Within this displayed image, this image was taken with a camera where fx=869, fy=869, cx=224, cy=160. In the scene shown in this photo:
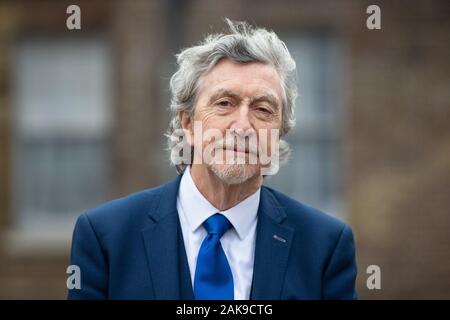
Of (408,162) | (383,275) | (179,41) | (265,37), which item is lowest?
(383,275)

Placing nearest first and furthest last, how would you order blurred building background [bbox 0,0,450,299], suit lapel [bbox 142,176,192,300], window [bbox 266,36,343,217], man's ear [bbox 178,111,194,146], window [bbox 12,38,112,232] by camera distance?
suit lapel [bbox 142,176,192,300]
man's ear [bbox 178,111,194,146]
blurred building background [bbox 0,0,450,299]
window [bbox 266,36,343,217]
window [bbox 12,38,112,232]

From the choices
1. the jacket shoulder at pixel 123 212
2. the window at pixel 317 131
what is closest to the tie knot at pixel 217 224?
the jacket shoulder at pixel 123 212

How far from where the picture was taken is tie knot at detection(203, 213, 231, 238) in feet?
11.0

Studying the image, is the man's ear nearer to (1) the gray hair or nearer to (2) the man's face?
(1) the gray hair

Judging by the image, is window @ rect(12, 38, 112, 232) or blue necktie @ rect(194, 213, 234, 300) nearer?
blue necktie @ rect(194, 213, 234, 300)

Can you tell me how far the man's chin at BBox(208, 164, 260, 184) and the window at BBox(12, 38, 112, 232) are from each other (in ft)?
21.2

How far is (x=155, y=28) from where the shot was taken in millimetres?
9430

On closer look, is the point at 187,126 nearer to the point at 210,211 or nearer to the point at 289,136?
the point at 210,211

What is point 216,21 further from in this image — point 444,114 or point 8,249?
point 8,249

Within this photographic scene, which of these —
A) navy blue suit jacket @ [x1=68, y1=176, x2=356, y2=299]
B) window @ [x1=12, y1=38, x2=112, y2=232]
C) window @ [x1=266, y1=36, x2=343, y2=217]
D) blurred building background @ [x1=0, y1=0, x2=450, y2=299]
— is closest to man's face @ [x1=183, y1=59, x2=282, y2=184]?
navy blue suit jacket @ [x1=68, y1=176, x2=356, y2=299]

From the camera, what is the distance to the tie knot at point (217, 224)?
3355 mm

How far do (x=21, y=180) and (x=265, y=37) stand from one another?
6.97m

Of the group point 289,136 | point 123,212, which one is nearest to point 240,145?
point 123,212
